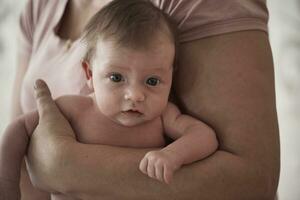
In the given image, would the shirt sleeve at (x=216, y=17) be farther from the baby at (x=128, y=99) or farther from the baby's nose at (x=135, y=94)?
the baby's nose at (x=135, y=94)

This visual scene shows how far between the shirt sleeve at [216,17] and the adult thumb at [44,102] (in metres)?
0.26

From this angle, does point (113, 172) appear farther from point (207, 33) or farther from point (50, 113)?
point (207, 33)

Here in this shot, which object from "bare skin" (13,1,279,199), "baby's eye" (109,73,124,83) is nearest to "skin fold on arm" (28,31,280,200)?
"bare skin" (13,1,279,199)

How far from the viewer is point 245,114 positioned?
0.79 m

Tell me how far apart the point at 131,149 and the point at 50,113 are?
166 millimetres

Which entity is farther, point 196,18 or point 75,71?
point 75,71

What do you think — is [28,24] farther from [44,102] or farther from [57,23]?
[44,102]

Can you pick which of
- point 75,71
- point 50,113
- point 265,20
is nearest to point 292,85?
point 265,20

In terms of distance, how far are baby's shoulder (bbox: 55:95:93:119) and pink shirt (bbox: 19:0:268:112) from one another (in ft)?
0.23

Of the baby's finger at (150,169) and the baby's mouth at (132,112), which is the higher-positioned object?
the baby's mouth at (132,112)

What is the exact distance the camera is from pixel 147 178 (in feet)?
2.44

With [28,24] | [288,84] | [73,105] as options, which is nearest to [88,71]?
[73,105]

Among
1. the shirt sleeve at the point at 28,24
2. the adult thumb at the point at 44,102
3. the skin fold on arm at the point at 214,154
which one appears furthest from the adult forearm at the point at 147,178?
the shirt sleeve at the point at 28,24

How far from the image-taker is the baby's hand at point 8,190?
82 centimetres
